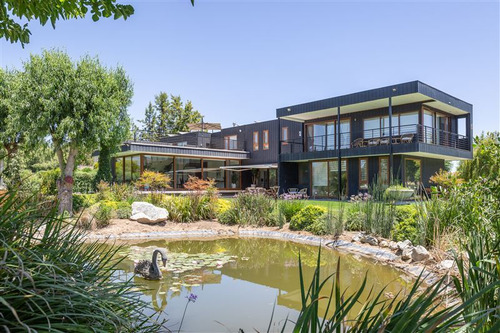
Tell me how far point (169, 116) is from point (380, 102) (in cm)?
2815

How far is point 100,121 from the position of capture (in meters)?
11.9

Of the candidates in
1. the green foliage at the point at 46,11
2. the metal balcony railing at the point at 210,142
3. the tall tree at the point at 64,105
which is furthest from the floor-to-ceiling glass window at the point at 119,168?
the green foliage at the point at 46,11

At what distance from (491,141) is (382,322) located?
7.99 ft

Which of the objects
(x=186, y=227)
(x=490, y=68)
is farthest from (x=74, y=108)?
(x=490, y=68)

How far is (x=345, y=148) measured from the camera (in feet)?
56.6

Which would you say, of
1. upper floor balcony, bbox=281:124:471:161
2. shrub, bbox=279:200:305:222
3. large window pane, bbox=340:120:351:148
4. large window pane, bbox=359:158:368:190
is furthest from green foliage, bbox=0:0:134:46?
large window pane, bbox=340:120:351:148

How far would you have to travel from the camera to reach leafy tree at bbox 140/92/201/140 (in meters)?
39.1

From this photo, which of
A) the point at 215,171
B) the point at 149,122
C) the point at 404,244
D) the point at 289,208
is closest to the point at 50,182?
the point at 289,208

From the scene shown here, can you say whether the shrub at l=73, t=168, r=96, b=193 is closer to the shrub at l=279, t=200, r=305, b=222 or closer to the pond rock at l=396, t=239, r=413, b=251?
the shrub at l=279, t=200, r=305, b=222

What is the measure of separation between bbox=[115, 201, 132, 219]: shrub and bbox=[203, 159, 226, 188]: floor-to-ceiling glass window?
12.3 meters

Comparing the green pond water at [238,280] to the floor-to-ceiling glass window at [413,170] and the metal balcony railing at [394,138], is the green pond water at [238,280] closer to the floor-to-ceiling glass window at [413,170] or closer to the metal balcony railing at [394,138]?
the metal balcony railing at [394,138]

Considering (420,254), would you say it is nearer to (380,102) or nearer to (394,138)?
(394,138)

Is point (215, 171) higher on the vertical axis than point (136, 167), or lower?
lower

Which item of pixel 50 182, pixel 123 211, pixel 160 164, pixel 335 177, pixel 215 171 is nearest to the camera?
pixel 123 211
